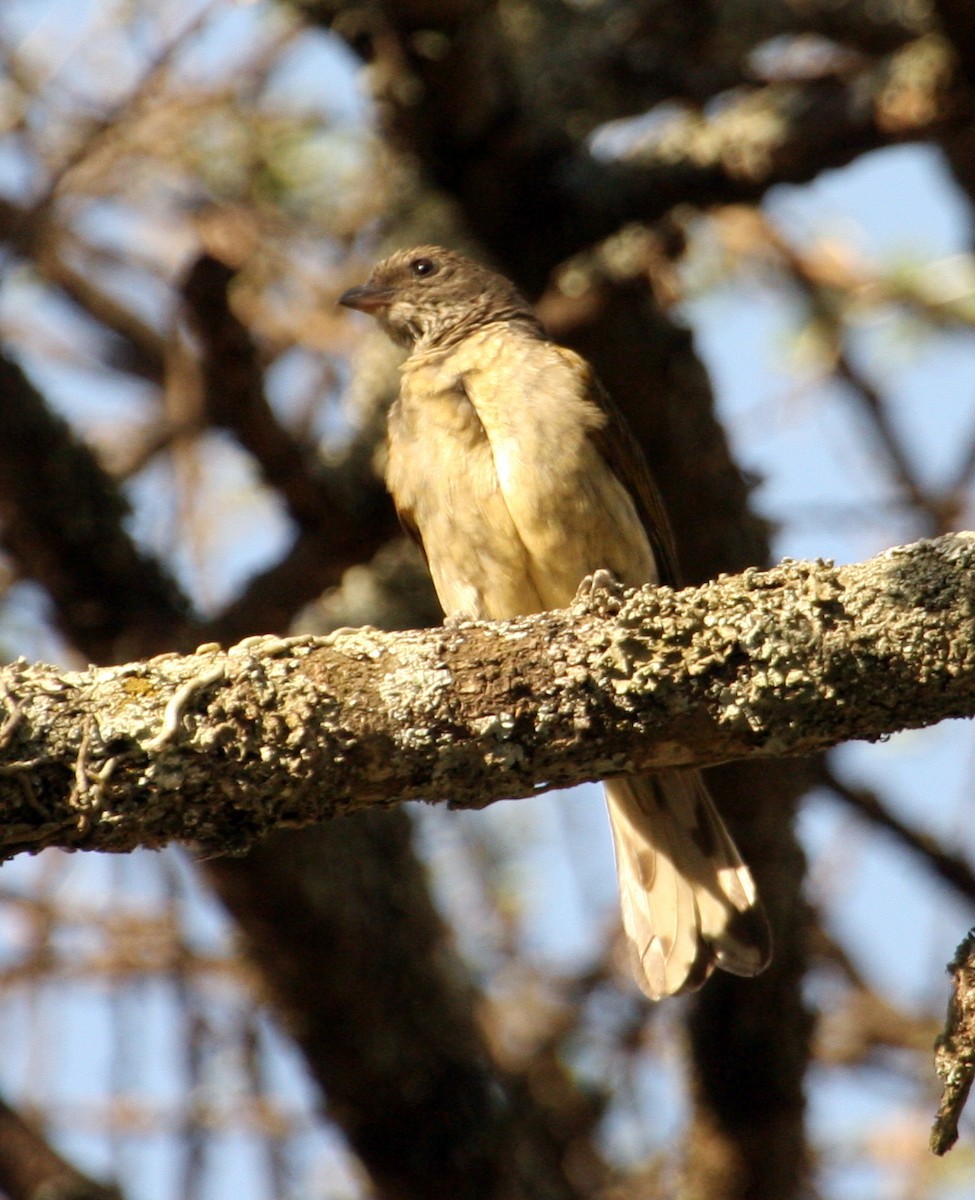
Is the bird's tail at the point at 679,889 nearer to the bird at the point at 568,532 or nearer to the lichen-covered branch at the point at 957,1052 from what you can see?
the bird at the point at 568,532

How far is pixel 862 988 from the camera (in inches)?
254

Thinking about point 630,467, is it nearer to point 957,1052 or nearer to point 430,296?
point 430,296

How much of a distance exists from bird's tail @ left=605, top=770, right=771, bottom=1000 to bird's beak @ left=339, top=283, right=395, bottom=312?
5.97 ft

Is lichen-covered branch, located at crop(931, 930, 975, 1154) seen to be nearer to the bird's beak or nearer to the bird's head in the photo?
the bird's head

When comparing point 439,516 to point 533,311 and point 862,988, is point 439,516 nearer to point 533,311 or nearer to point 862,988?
point 533,311

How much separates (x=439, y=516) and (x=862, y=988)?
119 inches

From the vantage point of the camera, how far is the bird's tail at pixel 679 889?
13.9ft

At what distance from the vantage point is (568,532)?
4320 mm

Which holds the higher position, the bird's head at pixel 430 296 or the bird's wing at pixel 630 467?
the bird's head at pixel 430 296

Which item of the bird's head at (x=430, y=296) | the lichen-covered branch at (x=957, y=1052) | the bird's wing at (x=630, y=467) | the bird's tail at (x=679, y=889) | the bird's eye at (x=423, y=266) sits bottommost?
the lichen-covered branch at (x=957, y=1052)

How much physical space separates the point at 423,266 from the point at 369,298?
0.67 ft

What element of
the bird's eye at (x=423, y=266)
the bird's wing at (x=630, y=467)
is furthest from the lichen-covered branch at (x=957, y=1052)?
the bird's eye at (x=423, y=266)

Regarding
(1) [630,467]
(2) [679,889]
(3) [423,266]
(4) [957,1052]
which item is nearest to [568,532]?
(1) [630,467]

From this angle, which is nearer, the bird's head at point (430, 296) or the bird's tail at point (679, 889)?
the bird's tail at point (679, 889)
